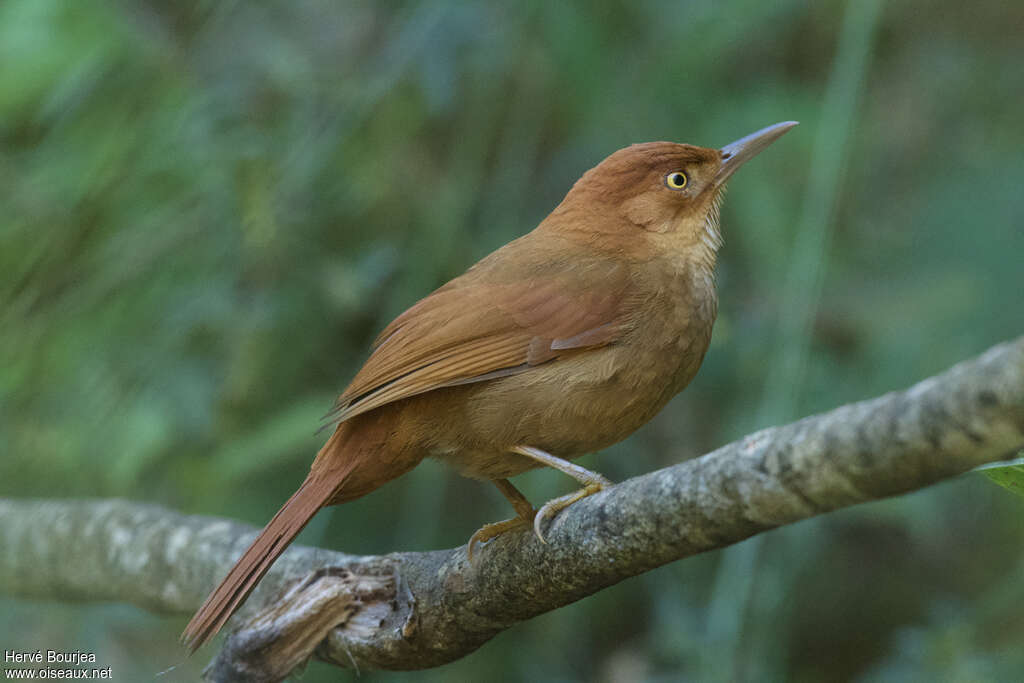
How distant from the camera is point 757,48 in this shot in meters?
5.82

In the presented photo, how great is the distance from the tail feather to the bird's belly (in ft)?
1.61

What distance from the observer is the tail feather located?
268 centimetres

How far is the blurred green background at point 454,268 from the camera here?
4.25 m

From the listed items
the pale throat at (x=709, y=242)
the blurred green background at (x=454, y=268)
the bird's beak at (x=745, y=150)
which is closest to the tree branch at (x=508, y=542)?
the blurred green background at (x=454, y=268)

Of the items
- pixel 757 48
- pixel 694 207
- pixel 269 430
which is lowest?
pixel 269 430

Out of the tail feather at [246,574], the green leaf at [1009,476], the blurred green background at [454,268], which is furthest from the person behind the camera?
the blurred green background at [454,268]

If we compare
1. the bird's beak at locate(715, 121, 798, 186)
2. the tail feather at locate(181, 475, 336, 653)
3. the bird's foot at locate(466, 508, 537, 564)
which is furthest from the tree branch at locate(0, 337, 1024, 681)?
the bird's beak at locate(715, 121, 798, 186)

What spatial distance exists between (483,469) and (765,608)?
56.8 inches

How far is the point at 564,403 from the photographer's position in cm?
311

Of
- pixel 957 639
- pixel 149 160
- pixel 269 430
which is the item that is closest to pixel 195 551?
pixel 269 430

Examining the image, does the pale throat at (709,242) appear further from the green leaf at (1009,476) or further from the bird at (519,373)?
the green leaf at (1009,476)

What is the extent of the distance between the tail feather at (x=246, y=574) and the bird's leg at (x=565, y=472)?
60cm

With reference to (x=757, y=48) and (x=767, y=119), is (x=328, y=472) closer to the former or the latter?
(x=767, y=119)

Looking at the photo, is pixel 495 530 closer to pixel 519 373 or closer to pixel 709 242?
pixel 519 373
